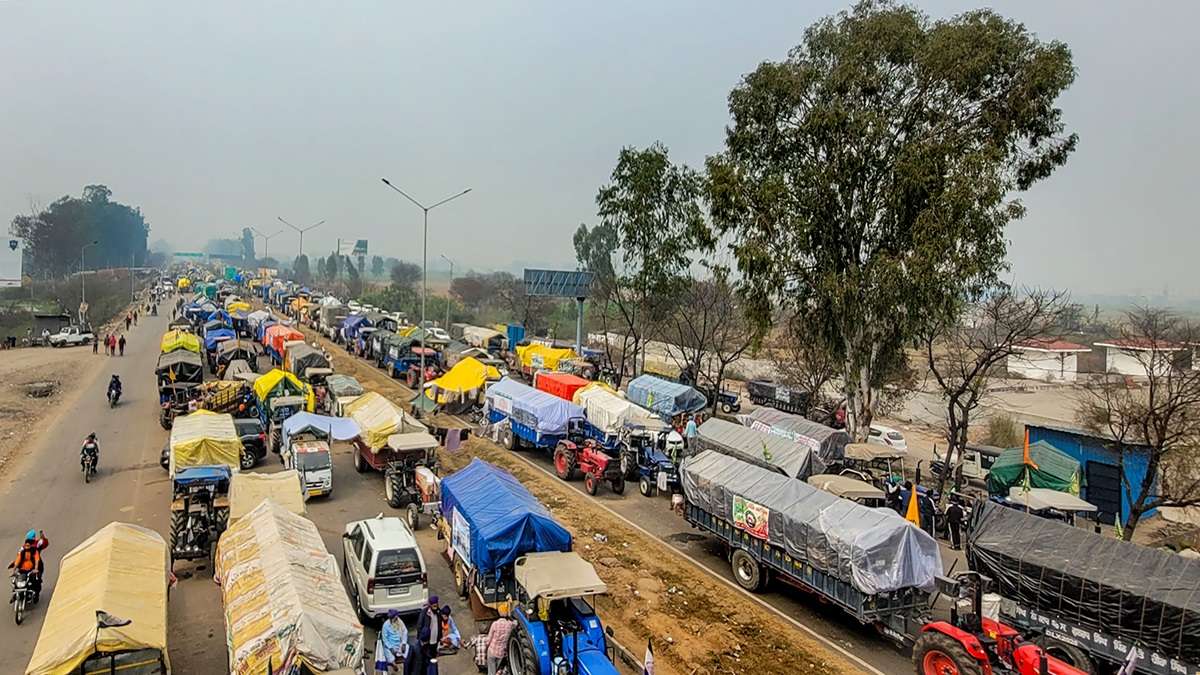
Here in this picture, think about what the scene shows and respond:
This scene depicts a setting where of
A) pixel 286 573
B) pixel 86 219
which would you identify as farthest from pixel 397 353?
pixel 86 219

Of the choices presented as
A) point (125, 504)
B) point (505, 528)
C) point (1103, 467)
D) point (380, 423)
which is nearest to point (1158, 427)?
point (1103, 467)

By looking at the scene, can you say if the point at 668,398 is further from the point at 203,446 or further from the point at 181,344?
the point at 181,344

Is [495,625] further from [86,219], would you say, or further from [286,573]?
[86,219]

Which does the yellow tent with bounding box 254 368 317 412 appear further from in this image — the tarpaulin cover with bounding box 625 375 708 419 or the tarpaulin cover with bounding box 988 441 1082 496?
the tarpaulin cover with bounding box 988 441 1082 496

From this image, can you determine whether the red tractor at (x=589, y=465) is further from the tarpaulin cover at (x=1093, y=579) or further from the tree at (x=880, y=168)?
the tarpaulin cover at (x=1093, y=579)

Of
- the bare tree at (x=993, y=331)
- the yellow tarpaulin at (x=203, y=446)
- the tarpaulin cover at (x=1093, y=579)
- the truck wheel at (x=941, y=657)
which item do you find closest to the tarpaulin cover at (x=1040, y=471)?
the bare tree at (x=993, y=331)

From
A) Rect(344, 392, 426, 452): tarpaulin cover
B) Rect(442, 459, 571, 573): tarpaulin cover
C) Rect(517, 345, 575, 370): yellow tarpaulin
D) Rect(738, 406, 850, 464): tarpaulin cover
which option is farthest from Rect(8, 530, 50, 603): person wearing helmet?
Rect(517, 345, 575, 370): yellow tarpaulin
